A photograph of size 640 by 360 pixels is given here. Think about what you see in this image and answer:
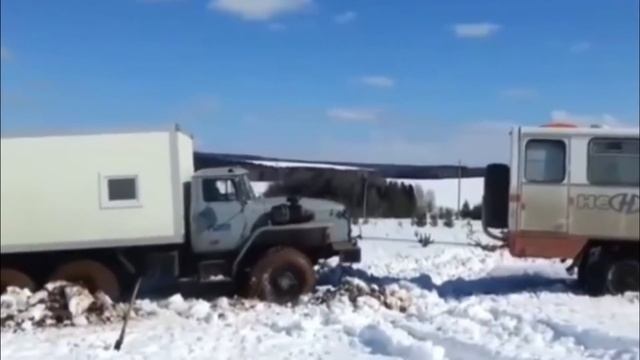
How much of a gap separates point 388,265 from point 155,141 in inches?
182

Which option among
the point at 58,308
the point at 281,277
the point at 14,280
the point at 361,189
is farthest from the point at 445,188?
the point at 14,280

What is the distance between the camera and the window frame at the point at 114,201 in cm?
1225

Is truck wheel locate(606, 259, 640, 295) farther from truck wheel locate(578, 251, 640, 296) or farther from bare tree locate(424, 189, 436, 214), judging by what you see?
bare tree locate(424, 189, 436, 214)

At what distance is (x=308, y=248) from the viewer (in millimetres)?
12695

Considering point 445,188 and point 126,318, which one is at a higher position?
point 445,188

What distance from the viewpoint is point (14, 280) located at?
1239 cm

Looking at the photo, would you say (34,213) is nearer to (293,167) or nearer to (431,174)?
(293,167)

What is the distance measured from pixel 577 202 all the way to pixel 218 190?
14.3ft

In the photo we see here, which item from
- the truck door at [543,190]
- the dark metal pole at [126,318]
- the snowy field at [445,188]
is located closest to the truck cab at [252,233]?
the dark metal pole at [126,318]

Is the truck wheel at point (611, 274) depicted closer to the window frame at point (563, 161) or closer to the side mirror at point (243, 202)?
the window frame at point (563, 161)

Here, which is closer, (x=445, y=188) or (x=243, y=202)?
(x=445, y=188)

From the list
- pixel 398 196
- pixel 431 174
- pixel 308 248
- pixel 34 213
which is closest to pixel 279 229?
pixel 308 248

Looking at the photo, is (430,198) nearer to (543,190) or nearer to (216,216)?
(543,190)

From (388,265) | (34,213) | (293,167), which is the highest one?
(293,167)
